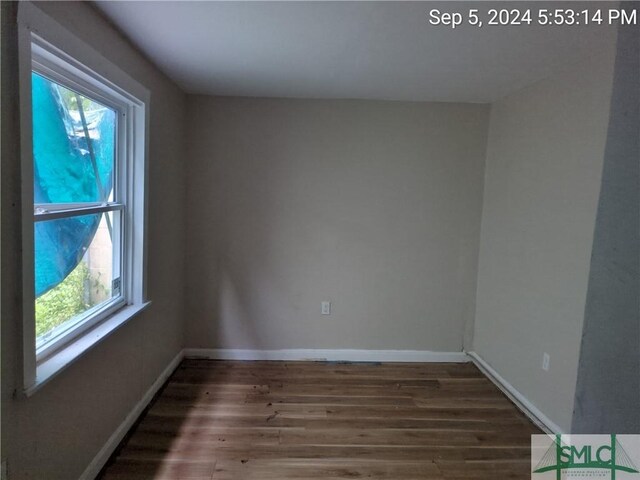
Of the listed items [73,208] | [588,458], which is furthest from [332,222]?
[588,458]

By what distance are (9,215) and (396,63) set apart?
2044mm

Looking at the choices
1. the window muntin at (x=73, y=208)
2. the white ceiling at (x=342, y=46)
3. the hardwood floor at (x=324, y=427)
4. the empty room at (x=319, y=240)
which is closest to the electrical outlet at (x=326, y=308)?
the empty room at (x=319, y=240)

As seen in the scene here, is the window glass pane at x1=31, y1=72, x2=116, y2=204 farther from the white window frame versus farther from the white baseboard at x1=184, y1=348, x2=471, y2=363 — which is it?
the white baseboard at x1=184, y1=348, x2=471, y2=363

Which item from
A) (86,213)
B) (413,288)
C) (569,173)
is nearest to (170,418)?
Answer: (86,213)

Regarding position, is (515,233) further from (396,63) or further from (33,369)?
(33,369)

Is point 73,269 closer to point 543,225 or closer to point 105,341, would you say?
point 105,341

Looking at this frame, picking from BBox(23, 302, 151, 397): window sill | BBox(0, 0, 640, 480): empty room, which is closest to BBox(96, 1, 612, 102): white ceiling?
BBox(0, 0, 640, 480): empty room

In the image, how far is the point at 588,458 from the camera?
148 centimetres

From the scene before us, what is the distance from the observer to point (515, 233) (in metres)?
2.78

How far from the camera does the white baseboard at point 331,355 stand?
130 inches

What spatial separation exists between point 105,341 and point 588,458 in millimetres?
2162

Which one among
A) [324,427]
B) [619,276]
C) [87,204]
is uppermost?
[87,204]

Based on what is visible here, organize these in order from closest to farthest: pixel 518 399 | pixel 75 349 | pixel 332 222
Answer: pixel 75 349
pixel 518 399
pixel 332 222

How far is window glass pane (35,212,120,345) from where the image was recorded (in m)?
1.57
